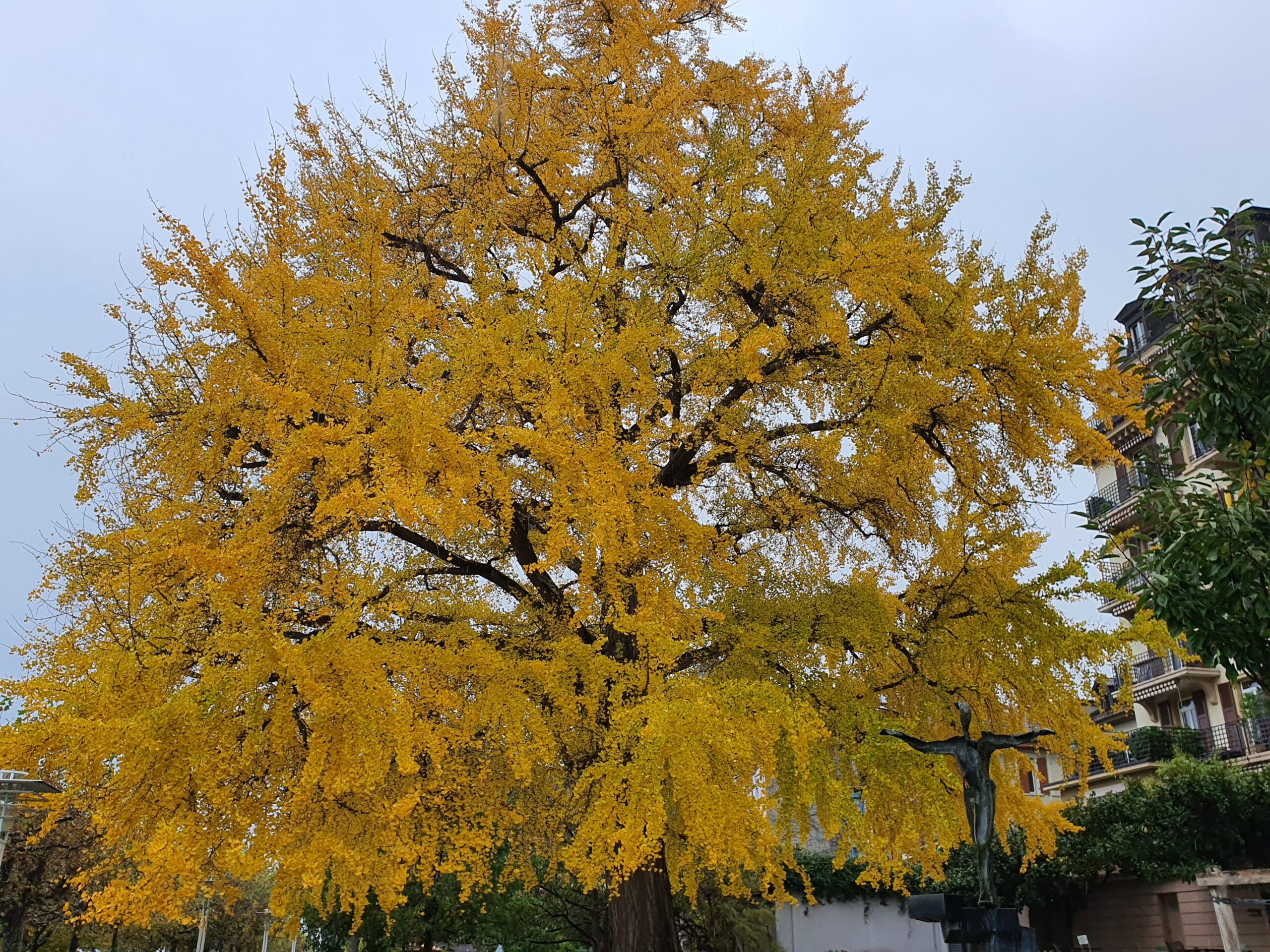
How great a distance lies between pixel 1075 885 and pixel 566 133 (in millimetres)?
21158

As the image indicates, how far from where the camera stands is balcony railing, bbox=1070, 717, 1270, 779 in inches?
874

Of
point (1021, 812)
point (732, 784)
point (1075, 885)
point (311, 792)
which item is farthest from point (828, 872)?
point (311, 792)

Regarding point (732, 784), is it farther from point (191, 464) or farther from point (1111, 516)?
point (1111, 516)

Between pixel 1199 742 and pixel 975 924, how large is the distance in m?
21.0

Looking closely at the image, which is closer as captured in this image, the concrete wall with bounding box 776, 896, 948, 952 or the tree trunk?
the tree trunk

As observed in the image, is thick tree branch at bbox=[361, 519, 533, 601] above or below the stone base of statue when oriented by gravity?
above

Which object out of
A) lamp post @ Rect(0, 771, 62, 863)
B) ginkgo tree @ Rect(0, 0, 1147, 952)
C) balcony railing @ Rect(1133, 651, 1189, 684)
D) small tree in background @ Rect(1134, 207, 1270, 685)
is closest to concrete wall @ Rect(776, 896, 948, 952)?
balcony railing @ Rect(1133, 651, 1189, 684)

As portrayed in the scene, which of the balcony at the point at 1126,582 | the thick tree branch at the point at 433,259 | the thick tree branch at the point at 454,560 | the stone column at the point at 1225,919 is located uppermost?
the thick tree branch at the point at 433,259

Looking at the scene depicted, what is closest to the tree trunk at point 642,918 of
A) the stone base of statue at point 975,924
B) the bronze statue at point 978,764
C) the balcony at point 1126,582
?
the stone base of statue at point 975,924

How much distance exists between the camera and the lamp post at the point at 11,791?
42.5ft

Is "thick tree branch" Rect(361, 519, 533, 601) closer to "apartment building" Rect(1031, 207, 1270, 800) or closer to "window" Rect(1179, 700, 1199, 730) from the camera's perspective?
"apartment building" Rect(1031, 207, 1270, 800)

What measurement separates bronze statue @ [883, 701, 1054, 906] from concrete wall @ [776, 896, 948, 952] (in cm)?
1714

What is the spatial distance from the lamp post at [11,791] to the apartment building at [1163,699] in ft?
61.5

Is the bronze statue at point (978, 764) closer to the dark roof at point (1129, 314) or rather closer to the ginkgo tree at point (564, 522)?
the ginkgo tree at point (564, 522)
